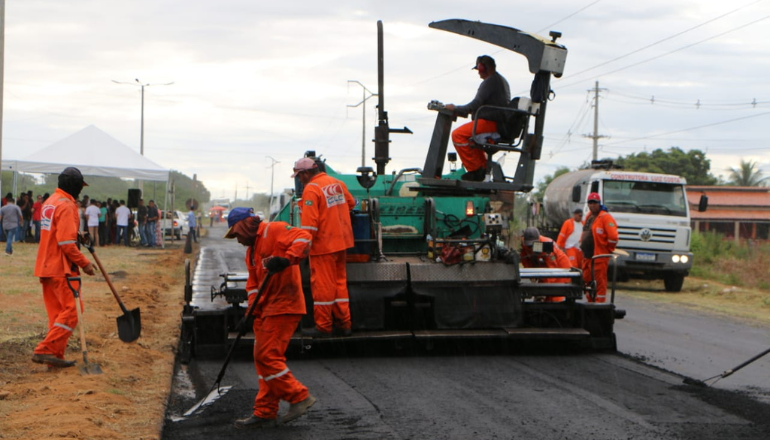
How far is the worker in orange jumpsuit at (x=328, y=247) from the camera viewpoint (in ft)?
29.4

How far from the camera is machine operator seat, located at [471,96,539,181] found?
400 inches

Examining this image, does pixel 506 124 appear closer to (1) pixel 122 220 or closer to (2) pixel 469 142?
(2) pixel 469 142

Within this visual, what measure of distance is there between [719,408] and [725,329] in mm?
6873

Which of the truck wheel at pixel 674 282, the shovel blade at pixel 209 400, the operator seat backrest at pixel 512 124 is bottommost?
the shovel blade at pixel 209 400

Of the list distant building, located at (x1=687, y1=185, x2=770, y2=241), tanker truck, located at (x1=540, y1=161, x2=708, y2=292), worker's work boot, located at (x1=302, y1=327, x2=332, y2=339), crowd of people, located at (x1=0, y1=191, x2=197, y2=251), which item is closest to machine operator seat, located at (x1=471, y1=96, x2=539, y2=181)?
worker's work boot, located at (x1=302, y1=327, x2=332, y2=339)

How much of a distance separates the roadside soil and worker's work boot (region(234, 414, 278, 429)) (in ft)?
1.84

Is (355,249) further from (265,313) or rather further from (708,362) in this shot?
(708,362)

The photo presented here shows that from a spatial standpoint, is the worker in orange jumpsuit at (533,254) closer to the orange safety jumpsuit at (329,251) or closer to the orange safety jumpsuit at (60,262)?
the orange safety jumpsuit at (329,251)

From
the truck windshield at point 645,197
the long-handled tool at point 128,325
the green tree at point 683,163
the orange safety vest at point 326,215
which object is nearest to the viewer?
the orange safety vest at point 326,215

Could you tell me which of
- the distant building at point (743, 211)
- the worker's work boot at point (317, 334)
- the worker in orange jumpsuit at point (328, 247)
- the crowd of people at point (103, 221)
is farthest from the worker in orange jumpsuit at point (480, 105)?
the distant building at point (743, 211)

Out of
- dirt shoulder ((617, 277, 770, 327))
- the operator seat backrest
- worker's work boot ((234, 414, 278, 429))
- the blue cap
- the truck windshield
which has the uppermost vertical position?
the operator seat backrest

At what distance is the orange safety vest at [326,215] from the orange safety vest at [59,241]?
2.16m

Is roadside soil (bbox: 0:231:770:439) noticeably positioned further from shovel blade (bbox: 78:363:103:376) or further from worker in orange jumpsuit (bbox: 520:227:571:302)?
worker in orange jumpsuit (bbox: 520:227:571:302)

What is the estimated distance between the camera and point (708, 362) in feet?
32.6
